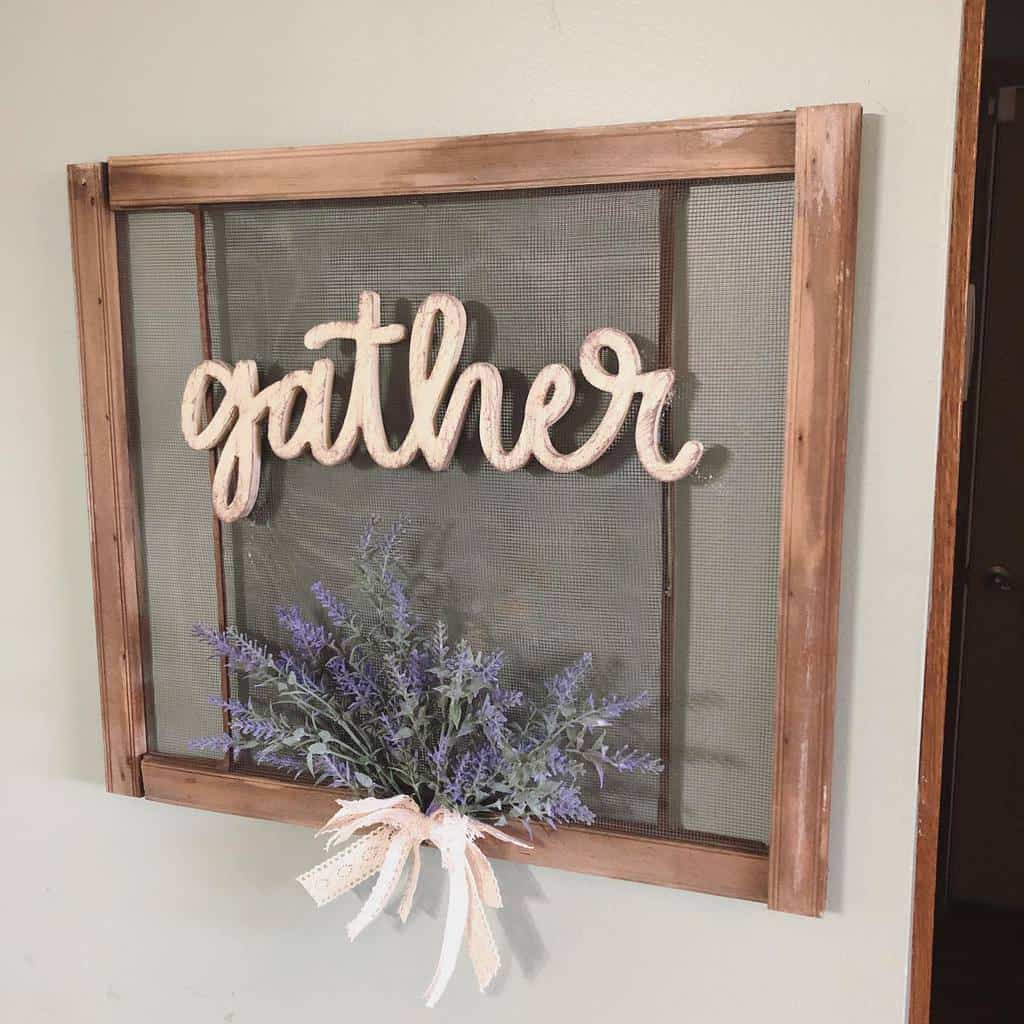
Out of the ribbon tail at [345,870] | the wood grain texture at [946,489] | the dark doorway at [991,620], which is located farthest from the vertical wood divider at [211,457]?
the dark doorway at [991,620]

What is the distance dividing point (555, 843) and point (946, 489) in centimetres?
60

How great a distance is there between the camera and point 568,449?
45.4 inches

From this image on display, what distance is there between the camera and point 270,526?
1304 millimetres

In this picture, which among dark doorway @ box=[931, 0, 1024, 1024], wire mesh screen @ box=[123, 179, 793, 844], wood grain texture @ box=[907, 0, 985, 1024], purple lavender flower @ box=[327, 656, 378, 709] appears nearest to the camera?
wood grain texture @ box=[907, 0, 985, 1024]

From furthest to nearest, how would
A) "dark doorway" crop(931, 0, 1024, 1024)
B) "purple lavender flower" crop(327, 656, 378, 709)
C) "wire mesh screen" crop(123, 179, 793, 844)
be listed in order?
"dark doorway" crop(931, 0, 1024, 1024), "purple lavender flower" crop(327, 656, 378, 709), "wire mesh screen" crop(123, 179, 793, 844)

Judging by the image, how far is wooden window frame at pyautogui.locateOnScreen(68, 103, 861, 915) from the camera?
1023mm

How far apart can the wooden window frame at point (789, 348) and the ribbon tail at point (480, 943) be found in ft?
0.25

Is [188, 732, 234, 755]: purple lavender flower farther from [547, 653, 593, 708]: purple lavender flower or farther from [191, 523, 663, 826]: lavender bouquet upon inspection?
[547, 653, 593, 708]: purple lavender flower

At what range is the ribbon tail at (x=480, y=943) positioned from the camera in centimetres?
117

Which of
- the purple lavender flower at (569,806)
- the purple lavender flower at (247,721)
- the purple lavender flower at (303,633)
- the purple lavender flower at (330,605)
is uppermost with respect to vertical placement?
the purple lavender flower at (330,605)

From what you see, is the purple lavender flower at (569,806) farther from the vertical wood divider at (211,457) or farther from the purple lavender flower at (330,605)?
the vertical wood divider at (211,457)

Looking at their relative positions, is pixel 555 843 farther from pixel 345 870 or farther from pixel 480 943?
Result: pixel 345 870

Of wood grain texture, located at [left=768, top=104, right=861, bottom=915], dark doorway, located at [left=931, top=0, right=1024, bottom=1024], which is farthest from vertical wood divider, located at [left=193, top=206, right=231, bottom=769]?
dark doorway, located at [left=931, top=0, right=1024, bottom=1024]

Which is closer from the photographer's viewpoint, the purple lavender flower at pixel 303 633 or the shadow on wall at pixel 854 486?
the shadow on wall at pixel 854 486
